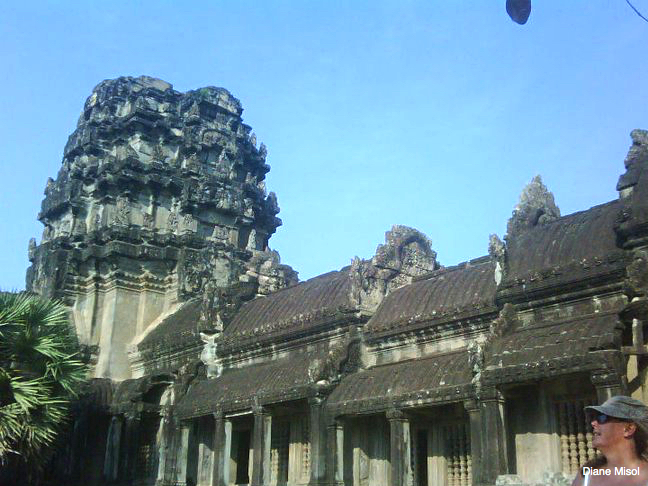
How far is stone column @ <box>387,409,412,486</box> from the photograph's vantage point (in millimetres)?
17766

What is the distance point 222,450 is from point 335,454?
15.6 feet

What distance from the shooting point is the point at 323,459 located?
19.5 metres

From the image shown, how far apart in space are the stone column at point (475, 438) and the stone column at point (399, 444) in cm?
200

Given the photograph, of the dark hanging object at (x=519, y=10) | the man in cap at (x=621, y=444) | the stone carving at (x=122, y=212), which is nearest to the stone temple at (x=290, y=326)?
the stone carving at (x=122, y=212)

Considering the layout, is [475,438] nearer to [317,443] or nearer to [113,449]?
[317,443]

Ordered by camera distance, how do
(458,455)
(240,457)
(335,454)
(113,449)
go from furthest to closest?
(113,449) → (240,457) → (335,454) → (458,455)

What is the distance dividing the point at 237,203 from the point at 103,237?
262 inches

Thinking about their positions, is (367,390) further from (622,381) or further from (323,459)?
(622,381)

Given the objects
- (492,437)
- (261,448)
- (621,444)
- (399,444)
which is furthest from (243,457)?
(621,444)

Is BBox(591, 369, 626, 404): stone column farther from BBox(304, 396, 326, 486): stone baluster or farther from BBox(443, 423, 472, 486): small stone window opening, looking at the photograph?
BBox(304, 396, 326, 486): stone baluster

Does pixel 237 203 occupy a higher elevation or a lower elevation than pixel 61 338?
higher

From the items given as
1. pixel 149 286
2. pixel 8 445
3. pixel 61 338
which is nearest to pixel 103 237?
pixel 149 286

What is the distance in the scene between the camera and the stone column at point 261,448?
21031mm

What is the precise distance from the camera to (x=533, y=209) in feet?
66.4
